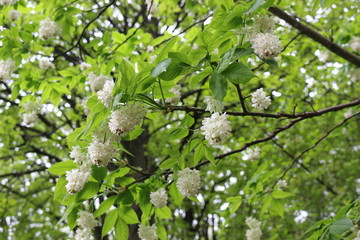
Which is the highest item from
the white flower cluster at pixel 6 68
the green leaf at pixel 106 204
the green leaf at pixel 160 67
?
the white flower cluster at pixel 6 68

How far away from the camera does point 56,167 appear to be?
7.48 feet

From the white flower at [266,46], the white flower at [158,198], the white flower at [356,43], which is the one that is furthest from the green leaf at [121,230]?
the white flower at [356,43]

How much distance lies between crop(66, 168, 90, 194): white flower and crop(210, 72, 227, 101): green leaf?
98 centimetres

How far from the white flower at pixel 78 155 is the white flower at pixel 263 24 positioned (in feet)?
4.02

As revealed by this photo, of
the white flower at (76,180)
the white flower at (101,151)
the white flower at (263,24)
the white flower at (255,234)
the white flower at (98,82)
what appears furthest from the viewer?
the white flower at (98,82)

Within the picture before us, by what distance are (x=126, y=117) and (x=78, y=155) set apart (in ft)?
2.03

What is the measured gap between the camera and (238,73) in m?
1.66

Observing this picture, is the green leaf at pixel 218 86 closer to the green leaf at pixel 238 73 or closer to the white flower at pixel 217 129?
the green leaf at pixel 238 73

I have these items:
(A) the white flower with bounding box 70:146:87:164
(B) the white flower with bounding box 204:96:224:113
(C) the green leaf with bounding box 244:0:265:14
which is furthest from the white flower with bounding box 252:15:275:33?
(A) the white flower with bounding box 70:146:87:164

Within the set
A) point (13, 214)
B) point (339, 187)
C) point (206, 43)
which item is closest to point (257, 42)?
point (206, 43)

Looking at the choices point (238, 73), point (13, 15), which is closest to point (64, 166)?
point (238, 73)

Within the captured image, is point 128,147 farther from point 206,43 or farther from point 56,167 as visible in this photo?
point 206,43

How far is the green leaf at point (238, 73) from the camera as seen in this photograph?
1.64m

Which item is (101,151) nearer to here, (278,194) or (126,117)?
(126,117)
